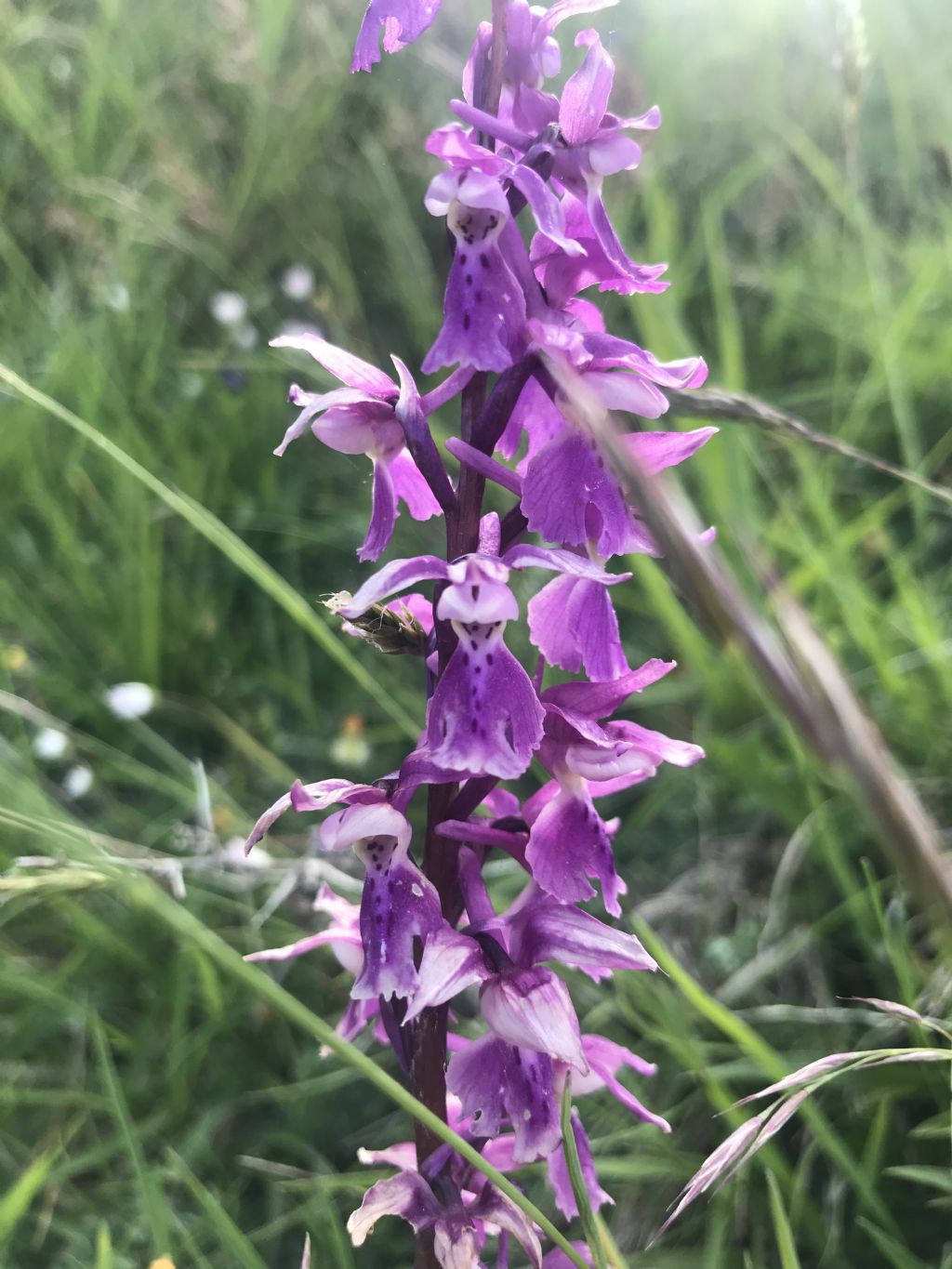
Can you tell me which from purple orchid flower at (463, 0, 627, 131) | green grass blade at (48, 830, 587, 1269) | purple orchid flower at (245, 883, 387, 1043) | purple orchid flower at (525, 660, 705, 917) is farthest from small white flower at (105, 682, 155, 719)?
purple orchid flower at (463, 0, 627, 131)

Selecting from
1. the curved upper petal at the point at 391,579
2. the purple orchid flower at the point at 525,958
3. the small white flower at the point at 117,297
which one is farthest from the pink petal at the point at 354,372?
the small white flower at the point at 117,297

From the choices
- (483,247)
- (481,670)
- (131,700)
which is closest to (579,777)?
(481,670)

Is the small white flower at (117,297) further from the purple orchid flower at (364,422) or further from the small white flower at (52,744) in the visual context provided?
the purple orchid flower at (364,422)

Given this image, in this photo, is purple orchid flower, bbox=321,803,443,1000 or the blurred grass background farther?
the blurred grass background

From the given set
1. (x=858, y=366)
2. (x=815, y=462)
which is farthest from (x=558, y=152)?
(x=858, y=366)

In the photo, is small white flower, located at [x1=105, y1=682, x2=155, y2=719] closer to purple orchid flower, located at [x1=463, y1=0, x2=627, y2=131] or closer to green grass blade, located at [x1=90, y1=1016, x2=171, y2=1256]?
green grass blade, located at [x1=90, y1=1016, x2=171, y2=1256]

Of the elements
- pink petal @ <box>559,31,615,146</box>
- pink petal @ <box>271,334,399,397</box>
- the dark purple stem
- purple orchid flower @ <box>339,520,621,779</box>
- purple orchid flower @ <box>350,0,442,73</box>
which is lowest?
purple orchid flower @ <box>339,520,621,779</box>

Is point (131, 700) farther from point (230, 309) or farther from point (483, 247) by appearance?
point (483, 247)

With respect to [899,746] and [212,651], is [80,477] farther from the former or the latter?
[899,746]
